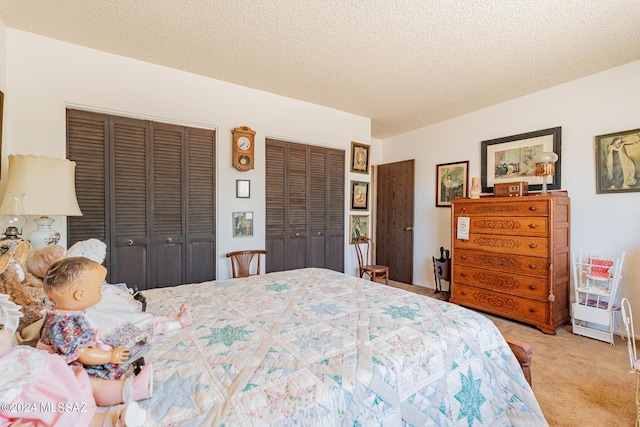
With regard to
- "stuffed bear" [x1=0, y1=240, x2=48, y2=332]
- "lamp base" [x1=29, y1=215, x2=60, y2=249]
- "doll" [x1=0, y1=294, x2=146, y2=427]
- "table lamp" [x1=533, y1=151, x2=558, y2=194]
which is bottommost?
"doll" [x1=0, y1=294, x2=146, y2=427]

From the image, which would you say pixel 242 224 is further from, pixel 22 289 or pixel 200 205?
pixel 22 289

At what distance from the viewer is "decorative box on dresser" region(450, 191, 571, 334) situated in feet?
8.92

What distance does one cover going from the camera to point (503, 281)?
9.96ft

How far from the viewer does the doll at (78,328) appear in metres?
0.78

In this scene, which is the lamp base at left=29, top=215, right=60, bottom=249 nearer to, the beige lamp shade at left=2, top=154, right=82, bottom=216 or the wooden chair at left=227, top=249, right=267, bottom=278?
the beige lamp shade at left=2, top=154, right=82, bottom=216

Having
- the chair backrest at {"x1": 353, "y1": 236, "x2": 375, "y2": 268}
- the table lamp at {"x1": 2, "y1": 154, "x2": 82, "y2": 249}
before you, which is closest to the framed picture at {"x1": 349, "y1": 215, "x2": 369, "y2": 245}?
the chair backrest at {"x1": 353, "y1": 236, "x2": 375, "y2": 268}

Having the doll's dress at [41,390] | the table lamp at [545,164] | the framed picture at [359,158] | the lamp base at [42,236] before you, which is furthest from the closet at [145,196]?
the table lamp at [545,164]

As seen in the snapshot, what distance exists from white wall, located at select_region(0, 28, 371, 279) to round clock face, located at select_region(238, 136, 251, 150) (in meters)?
0.12

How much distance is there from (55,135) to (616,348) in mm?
4947

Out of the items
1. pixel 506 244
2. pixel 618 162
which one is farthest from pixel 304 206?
pixel 618 162

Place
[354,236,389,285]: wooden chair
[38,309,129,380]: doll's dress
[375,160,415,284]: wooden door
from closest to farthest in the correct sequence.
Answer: [38,309,129,380]: doll's dress → [354,236,389,285]: wooden chair → [375,160,415,284]: wooden door

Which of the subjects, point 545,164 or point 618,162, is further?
point 545,164

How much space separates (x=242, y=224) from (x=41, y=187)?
65.6 inches

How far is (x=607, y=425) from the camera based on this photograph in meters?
1.56
